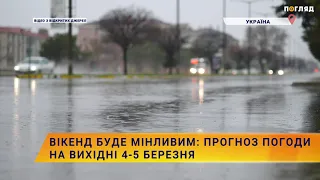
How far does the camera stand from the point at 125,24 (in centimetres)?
8400

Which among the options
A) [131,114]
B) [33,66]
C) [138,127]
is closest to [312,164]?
[138,127]

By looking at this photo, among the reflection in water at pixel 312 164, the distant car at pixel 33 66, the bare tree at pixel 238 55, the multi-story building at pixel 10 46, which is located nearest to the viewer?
the reflection in water at pixel 312 164

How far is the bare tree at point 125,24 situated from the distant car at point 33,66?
53.7 ft

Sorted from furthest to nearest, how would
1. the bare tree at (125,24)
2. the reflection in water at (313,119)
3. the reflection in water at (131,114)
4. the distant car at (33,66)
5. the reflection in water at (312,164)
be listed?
the bare tree at (125,24) → the distant car at (33,66) → the reflection in water at (131,114) → the reflection in water at (313,119) → the reflection in water at (312,164)

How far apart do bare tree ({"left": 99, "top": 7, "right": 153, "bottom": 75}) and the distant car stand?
53.7 ft

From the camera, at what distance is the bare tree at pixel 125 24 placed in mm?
83812

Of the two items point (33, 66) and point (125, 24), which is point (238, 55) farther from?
point (33, 66)

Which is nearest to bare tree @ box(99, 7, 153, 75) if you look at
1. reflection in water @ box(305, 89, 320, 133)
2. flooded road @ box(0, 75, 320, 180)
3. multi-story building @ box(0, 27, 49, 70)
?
multi-story building @ box(0, 27, 49, 70)

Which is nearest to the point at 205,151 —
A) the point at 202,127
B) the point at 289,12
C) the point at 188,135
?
the point at 188,135

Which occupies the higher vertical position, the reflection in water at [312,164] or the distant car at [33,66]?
the distant car at [33,66]

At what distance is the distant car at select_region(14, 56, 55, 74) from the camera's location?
64.3 m

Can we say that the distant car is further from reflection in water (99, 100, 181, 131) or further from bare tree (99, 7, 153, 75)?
reflection in water (99, 100, 181, 131)

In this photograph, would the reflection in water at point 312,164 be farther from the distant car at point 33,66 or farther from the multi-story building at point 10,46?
the multi-story building at point 10,46

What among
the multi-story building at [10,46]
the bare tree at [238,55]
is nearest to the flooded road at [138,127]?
the multi-story building at [10,46]
